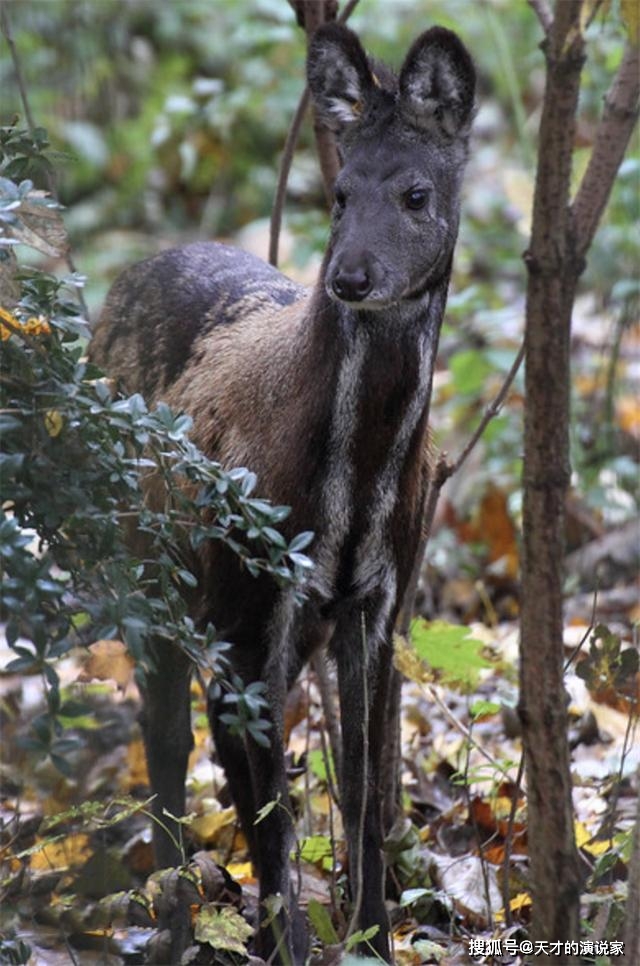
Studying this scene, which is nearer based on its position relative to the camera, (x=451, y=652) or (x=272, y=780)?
(x=272, y=780)

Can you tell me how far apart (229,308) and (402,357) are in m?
1.29

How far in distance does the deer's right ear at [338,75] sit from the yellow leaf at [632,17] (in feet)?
4.85

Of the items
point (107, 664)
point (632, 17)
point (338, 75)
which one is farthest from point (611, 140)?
point (107, 664)

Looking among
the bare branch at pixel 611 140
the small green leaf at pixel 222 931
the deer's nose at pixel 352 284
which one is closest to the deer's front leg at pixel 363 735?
the small green leaf at pixel 222 931

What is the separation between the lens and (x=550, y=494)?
3.73 meters

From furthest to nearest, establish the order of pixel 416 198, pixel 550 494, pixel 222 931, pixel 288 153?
pixel 288 153, pixel 416 198, pixel 222 931, pixel 550 494

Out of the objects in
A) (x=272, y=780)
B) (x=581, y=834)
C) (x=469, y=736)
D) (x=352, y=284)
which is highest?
(x=352, y=284)

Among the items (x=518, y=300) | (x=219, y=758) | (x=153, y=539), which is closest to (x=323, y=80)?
(x=153, y=539)

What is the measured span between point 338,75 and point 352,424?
1202 millimetres

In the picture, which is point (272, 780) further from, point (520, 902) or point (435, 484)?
point (435, 484)

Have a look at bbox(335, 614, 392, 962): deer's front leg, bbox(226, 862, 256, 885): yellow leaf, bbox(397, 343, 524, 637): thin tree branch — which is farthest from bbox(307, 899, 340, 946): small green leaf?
bbox(397, 343, 524, 637): thin tree branch

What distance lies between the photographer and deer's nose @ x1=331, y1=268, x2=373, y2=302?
4.68m

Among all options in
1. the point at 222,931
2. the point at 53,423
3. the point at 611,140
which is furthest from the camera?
the point at 222,931

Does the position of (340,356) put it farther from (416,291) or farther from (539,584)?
(539,584)
